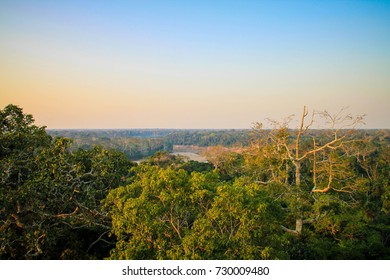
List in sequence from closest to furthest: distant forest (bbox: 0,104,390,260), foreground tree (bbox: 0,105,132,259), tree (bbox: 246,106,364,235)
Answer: distant forest (bbox: 0,104,390,260) → foreground tree (bbox: 0,105,132,259) → tree (bbox: 246,106,364,235)

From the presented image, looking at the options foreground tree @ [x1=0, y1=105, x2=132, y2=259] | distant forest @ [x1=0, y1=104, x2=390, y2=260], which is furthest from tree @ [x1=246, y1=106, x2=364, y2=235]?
foreground tree @ [x1=0, y1=105, x2=132, y2=259]

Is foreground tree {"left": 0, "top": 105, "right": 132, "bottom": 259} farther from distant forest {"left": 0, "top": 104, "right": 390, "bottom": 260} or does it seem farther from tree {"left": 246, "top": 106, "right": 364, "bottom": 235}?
tree {"left": 246, "top": 106, "right": 364, "bottom": 235}

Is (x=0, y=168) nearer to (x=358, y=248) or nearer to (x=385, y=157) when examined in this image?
(x=358, y=248)

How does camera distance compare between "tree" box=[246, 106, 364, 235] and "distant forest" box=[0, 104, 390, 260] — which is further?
"tree" box=[246, 106, 364, 235]

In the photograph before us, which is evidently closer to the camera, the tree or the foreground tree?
the foreground tree

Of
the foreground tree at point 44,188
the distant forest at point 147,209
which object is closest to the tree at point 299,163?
the distant forest at point 147,209

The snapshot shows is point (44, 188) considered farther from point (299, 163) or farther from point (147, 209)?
point (299, 163)

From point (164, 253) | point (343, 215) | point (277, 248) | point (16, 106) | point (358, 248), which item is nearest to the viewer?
point (164, 253)

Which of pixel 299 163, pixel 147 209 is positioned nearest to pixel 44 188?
pixel 147 209

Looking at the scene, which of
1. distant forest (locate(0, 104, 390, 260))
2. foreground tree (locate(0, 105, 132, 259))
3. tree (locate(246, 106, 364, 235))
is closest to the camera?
distant forest (locate(0, 104, 390, 260))

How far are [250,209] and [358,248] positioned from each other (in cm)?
658

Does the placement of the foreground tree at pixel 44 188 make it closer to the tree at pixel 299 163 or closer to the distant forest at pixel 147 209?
the distant forest at pixel 147 209
